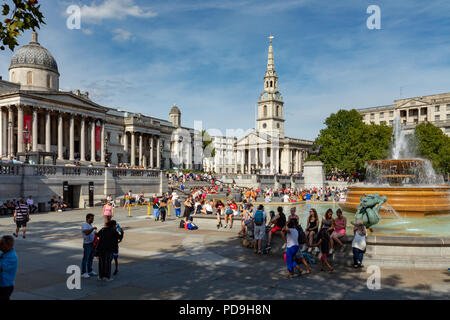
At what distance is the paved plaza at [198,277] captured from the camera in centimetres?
825

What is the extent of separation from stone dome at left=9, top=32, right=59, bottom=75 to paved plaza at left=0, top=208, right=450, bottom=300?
5053 cm

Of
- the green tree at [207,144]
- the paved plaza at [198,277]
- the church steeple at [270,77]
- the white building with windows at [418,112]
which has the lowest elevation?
the paved plaza at [198,277]

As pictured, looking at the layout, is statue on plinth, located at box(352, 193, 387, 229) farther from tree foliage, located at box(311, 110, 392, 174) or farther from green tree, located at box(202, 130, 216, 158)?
green tree, located at box(202, 130, 216, 158)

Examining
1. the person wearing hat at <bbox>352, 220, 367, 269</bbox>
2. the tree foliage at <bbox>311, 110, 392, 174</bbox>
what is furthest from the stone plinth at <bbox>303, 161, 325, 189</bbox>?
the person wearing hat at <bbox>352, 220, 367, 269</bbox>

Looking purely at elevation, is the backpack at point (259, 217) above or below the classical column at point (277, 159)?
below

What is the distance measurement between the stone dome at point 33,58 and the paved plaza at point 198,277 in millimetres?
50527

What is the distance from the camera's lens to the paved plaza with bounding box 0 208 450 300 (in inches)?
325

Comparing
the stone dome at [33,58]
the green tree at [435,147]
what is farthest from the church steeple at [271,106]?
the stone dome at [33,58]

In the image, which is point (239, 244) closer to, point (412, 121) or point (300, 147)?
point (412, 121)

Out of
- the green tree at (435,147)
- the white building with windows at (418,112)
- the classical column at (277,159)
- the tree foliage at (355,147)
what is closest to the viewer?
the green tree at (435,147)

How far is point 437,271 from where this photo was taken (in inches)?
398

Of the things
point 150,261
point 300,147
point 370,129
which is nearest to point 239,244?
point 150,261

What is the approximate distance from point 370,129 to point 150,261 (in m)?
A: 67.8

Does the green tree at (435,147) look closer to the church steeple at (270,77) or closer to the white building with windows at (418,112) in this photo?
the white building with windows at (418,112)
